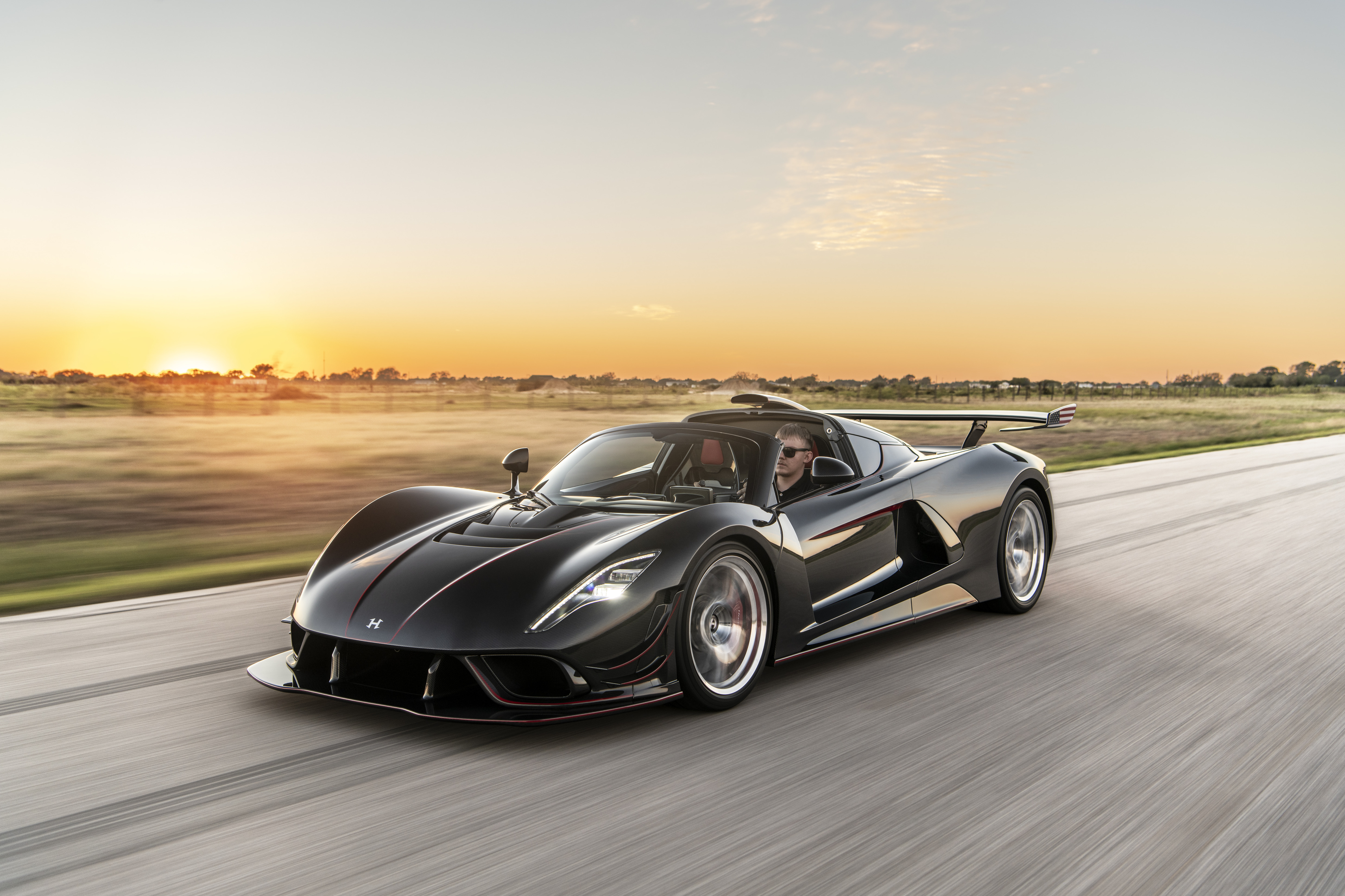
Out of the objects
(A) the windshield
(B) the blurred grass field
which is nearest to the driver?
(A) the windshield

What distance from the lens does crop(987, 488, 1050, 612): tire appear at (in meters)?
5.73

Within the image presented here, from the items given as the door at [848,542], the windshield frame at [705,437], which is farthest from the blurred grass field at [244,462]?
the door at [848,542]

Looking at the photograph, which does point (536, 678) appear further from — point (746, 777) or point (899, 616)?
point (899, 616)

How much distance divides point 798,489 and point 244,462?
53.3 feet

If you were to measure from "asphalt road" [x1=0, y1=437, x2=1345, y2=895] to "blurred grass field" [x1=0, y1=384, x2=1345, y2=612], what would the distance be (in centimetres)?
230

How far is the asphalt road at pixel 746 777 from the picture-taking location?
2.59m

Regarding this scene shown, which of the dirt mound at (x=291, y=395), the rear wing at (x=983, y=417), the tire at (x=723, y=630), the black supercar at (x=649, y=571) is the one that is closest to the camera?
the black supercar at (x=649, y=571)

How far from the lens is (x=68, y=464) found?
17.2 metres

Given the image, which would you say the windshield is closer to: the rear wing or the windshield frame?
the windshield frame

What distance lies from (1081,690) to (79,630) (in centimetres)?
515

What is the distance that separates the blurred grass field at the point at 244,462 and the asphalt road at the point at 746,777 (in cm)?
230

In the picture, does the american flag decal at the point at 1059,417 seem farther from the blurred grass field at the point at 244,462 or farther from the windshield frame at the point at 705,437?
the windshield frame at the point at 705,437

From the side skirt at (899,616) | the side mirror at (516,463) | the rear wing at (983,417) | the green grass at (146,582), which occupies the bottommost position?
the green grass at (146,582)

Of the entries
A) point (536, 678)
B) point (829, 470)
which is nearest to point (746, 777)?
point (536, 678)
